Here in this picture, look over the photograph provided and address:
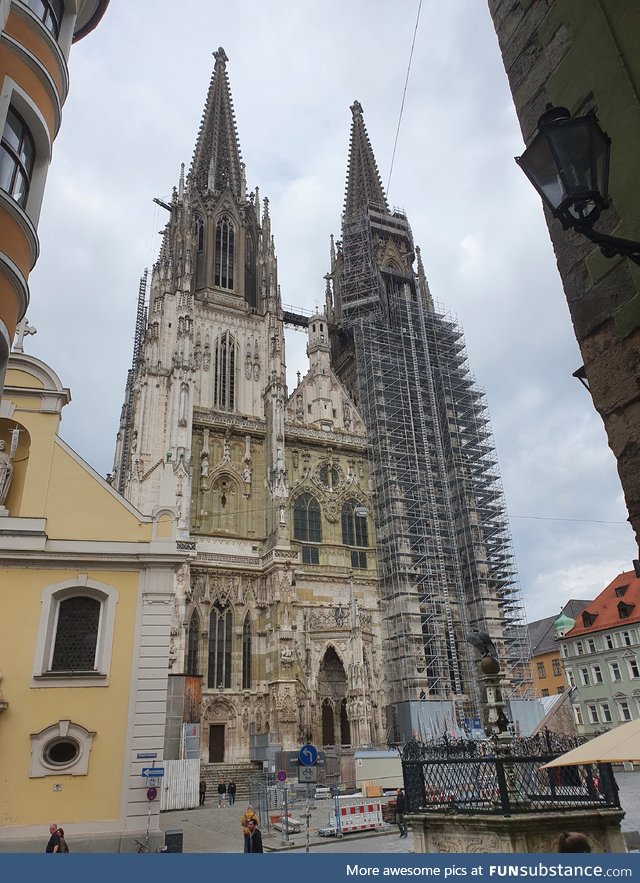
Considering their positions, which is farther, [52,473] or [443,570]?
[443,570]

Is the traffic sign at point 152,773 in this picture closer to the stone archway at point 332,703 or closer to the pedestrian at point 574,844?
the pedestrian at point 574,844

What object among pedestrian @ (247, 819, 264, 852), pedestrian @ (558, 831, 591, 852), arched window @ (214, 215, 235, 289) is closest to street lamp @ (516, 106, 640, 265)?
pedestrian @ (558, 831, 591, 852)

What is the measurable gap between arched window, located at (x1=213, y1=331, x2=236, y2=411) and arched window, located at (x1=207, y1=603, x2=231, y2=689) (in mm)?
11486

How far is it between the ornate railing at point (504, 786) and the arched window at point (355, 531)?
26726 millimetres

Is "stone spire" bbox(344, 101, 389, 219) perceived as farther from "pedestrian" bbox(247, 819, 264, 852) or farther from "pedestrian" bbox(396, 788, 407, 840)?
"pedestrian" bbox(247, 819, 264, 852)

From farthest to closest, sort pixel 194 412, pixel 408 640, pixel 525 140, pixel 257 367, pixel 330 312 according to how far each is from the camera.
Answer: pixel 330 312 < pixel 257 367 < pixel 194 412 < pixel 408 640 < pixel 525 140

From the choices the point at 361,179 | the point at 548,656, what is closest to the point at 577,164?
the point at 548,656

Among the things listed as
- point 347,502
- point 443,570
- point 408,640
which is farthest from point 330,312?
point 408,640

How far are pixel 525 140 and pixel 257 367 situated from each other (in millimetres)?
32967

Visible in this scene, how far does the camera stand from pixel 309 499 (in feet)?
117

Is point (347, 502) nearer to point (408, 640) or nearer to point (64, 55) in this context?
point (408, 640)

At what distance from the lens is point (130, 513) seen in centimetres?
1543

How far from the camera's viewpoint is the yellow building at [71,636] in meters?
12.6

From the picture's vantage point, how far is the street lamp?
11.5 feet
